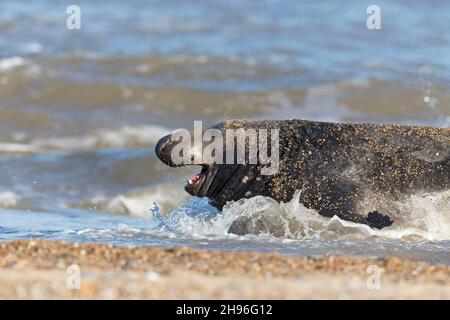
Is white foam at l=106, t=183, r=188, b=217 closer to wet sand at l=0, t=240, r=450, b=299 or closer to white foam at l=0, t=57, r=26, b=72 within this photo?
wet sand at l=0, t=240, r=450, b=299

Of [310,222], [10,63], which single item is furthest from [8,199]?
[10,63]

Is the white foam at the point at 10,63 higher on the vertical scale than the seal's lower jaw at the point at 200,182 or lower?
higher

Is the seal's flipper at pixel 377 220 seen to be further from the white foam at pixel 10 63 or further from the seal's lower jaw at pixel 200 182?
the white foam at pixel 10 63

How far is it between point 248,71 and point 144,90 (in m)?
2.22

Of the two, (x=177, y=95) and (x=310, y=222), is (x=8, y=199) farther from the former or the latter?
(x=177, y=95)

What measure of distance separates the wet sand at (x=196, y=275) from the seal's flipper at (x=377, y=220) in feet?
4.18

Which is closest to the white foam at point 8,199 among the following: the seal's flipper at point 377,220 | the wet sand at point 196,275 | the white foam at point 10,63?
the wet sand at point 196,275

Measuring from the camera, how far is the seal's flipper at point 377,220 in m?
7.42

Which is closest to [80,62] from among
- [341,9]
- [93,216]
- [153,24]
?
[153,24]

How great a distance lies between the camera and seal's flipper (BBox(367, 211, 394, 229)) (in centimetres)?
742

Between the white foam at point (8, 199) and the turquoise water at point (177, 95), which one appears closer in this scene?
the turquoise water at point (177, 95)

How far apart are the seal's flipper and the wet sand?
1.27 meters

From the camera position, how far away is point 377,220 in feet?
24.4

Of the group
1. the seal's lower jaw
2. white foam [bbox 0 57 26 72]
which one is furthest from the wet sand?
white foam [bbox 0 57 26 72]
